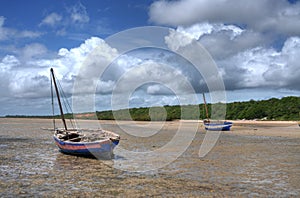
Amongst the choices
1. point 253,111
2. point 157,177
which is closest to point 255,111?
point 253,111

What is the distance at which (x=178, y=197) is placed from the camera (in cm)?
1165

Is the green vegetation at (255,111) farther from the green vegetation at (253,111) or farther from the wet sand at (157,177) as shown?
the wet sand at (157,177)

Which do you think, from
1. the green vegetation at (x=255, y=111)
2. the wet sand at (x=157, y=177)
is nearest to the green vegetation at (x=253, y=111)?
the green vegetation at (x=255, y=111)

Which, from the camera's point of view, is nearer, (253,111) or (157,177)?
(157,177)

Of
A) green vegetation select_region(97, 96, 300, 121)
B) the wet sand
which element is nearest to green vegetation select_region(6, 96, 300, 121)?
green vegetation select_region(97, 96, 300, 121)

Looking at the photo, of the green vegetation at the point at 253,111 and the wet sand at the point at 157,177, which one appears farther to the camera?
the green vegetation at the point at 253,111

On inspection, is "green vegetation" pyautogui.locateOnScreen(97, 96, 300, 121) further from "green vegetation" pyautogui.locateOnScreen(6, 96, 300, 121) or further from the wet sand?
the wet sand

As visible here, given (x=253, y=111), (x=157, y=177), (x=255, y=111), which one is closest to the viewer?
(x=157, y=177)

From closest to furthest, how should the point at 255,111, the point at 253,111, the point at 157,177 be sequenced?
the point at 157,177 < the point at 255,111 < the point at 253,111

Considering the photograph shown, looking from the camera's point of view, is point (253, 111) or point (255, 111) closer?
point (255, 111)

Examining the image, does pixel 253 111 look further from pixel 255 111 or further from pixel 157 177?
pixel 157 177

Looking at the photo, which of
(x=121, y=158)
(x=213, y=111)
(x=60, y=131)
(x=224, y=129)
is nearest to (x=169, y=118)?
(x=213, y=111)

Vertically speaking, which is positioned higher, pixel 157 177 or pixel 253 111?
pixel 253 111

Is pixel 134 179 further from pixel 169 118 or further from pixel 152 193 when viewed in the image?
pixel 169 118
